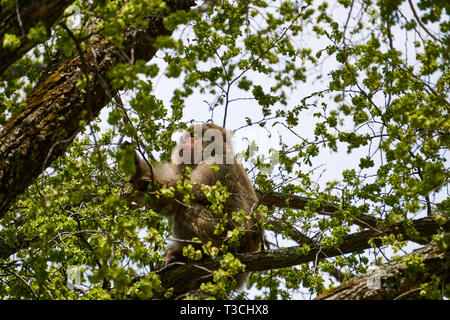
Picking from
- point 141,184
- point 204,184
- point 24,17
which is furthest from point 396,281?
point 24,17

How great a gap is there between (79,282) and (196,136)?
10.5 feet

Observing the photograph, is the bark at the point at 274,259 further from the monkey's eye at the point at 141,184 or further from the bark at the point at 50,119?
the bark at the point at 50,119

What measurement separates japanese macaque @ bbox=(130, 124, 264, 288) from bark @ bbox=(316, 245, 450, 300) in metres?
1.99

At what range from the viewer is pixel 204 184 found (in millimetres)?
5945

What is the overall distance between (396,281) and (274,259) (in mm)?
1858

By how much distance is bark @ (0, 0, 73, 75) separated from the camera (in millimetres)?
3463

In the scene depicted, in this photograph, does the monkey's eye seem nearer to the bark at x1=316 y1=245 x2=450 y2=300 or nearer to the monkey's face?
the monkey's face

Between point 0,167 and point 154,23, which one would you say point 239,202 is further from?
point 0,167

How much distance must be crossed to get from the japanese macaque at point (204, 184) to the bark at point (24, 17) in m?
2.49

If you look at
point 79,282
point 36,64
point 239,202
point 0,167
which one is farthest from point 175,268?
point 36,64

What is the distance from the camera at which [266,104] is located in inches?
213

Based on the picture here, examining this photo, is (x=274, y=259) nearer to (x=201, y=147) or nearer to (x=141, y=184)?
(x=141, y=184)

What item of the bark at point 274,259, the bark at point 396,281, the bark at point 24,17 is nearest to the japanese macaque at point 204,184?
the bark at point 274,259

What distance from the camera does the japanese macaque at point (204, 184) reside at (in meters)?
6.25
